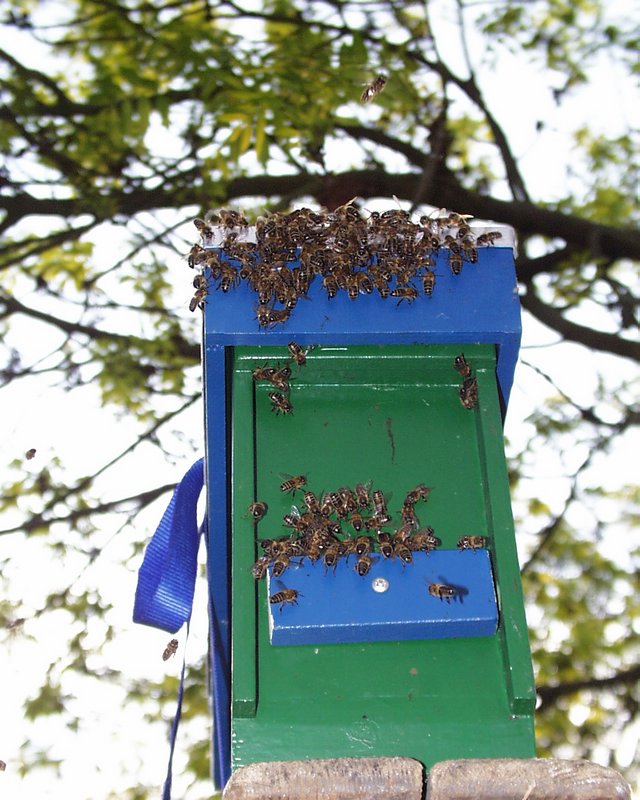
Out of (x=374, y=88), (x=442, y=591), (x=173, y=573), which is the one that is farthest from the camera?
(x=374, y=88)

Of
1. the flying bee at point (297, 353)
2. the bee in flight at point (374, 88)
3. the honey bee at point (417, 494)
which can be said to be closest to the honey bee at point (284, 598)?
the honey bee at point (417, 494)

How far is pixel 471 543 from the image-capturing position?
2936 mm

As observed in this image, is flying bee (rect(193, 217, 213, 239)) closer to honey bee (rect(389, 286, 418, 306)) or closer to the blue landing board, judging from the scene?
honey bee (rect(389, 286, 418, 306))

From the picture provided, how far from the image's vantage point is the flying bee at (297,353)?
3.23 meters

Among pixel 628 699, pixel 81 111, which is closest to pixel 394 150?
pixel 81 111

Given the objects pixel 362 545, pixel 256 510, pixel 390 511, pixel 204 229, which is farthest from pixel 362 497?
pixel 204 229

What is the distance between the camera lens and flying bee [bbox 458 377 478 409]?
3.25 meters

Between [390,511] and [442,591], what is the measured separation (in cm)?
38

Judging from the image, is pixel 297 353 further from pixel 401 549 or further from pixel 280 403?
pixel 401 549

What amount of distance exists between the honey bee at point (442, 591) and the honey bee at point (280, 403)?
785 millimetres

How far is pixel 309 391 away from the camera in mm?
3332

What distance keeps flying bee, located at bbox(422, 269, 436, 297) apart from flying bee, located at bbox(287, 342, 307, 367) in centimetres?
45

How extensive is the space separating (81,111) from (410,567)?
5.72m

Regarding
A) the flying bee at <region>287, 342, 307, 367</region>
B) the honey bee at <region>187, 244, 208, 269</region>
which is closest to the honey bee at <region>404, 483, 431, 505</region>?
the flying bee at <region>287, 342, 307, 367</region>
